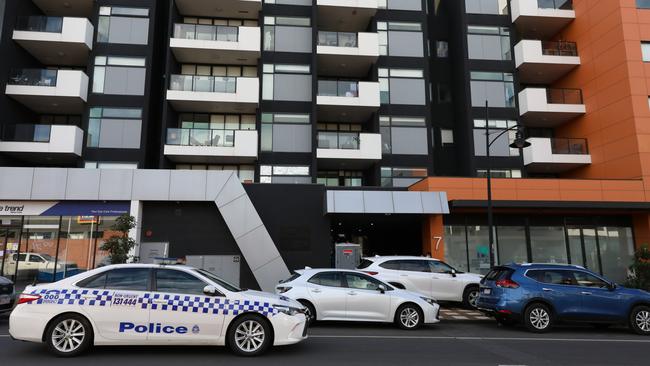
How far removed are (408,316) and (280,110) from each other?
57.8 ft

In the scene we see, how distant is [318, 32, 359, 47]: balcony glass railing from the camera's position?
86.8ft

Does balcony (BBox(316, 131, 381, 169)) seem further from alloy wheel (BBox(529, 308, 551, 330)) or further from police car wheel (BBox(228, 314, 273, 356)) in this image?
police car wheel (BBox(228, 314, 273, 356))

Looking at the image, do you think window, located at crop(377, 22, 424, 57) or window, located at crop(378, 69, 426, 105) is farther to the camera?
window, located at crop(377, 22, 424, 57)

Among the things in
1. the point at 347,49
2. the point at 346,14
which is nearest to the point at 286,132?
the point at 347,49

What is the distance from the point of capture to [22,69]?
78.9 ft

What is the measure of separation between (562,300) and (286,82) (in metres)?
19.9

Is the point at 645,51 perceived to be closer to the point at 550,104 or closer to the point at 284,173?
the point at 550,104

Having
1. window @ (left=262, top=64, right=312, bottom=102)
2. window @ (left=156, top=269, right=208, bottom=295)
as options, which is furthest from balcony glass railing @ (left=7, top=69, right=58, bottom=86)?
window @ (left=156, top=269, right=208, bottom=295)

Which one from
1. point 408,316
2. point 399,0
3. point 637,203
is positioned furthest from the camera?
point 399,0

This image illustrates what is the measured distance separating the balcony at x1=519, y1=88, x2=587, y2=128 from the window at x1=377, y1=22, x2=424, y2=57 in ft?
23.6

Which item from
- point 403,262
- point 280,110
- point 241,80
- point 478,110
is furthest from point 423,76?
point 403,262

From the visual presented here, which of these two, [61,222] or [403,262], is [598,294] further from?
[61,222]

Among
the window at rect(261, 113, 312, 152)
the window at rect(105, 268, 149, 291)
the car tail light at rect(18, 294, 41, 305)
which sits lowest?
the car tail light at rect(18, 294, 41, 305)

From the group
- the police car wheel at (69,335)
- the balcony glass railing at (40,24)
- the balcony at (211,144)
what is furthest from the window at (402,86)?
the police car wheel at (69,335)
